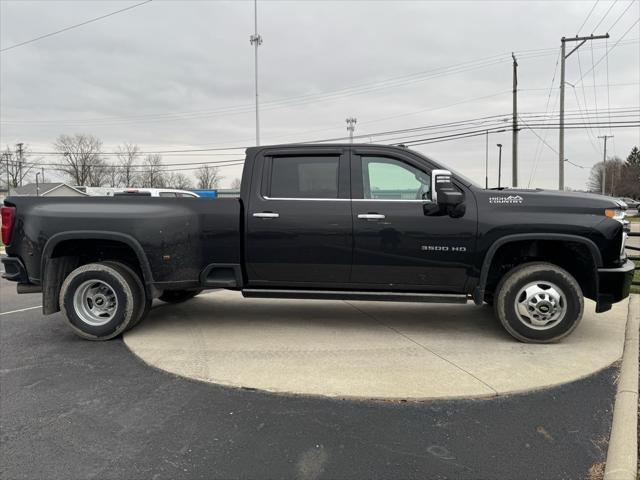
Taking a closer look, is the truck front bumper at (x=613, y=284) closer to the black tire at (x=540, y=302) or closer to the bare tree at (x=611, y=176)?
the black tire at (x=540, y=302)

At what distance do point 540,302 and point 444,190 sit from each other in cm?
148

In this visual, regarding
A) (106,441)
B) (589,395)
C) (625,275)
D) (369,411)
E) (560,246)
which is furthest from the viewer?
(560,246)

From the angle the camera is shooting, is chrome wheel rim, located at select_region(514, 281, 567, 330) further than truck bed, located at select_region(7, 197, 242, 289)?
No

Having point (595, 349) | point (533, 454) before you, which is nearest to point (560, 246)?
point (595, 349)

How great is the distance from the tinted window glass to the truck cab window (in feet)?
1.10

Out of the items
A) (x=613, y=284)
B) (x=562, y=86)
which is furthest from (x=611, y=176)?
(x=613, y=284)

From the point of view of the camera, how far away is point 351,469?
2.71 m

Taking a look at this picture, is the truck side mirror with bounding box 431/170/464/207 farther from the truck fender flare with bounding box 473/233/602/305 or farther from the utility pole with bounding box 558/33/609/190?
the utility pole with bounding box 558/33/609/190

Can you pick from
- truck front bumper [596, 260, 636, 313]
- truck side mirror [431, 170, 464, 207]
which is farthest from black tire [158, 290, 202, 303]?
truck front bumper [596, 260, 636, 313]

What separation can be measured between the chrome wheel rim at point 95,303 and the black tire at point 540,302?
4098mm

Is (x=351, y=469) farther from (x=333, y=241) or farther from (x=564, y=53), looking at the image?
(x=564, y=53)

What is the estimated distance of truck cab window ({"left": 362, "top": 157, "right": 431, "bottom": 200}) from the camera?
491 centimetres

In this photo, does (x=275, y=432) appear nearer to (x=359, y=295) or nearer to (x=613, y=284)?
(x=359, y=295)

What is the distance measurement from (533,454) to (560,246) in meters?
2.66
